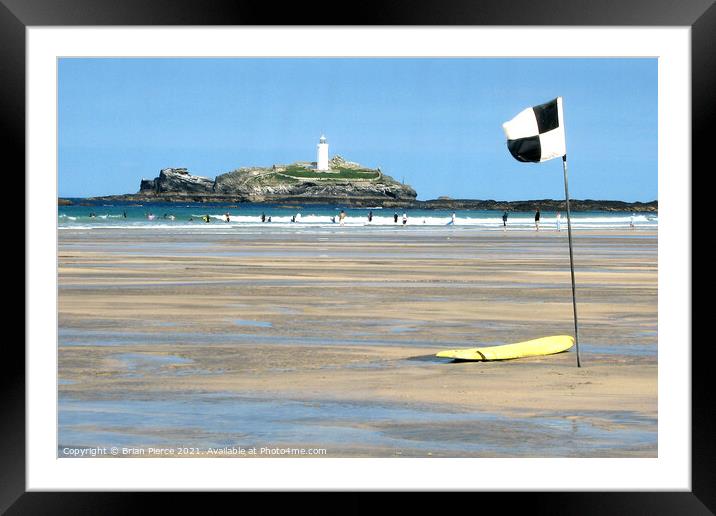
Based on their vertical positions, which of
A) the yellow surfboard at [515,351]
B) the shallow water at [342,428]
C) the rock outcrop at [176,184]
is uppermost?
the rock outcrop at [176,184]

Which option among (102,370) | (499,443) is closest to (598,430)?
(499,443)

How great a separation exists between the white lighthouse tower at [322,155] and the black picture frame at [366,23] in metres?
177

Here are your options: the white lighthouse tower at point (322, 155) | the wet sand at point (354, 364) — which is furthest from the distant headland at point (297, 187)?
the wet sand at point (354, 364)

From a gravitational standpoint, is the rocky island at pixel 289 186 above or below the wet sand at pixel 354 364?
above

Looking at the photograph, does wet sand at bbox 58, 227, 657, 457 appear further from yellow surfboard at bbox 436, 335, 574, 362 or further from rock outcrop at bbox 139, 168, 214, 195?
rock outcrop at bbox 139, 168, 214, 195

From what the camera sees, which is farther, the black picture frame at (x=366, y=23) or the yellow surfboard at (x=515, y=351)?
the yellow surfboard at (x=515, y=351)

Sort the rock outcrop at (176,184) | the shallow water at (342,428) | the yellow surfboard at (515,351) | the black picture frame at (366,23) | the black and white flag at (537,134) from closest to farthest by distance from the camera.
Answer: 1. the black picture frame at (366,23)
2. the shallow water at (342,428)
3. the black and white flag at (537,134)
4. the yellow surfboard at (515,351)
5. the rock outcrop at (176,184)

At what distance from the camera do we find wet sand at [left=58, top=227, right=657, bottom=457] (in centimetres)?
891

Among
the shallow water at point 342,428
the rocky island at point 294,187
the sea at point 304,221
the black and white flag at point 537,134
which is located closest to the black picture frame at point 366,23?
the shallow water at point 342,428

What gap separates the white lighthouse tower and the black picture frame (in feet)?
579

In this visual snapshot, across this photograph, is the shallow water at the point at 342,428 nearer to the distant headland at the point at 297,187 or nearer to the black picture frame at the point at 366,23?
the black picture frame at the point at 366,23

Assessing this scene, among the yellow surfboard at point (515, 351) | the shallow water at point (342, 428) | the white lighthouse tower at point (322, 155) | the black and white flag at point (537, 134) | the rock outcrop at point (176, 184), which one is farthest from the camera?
the white lighthouse tower at point (322, 155)

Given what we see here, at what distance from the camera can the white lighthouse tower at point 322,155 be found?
183000 mm

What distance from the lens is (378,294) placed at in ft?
69.4
